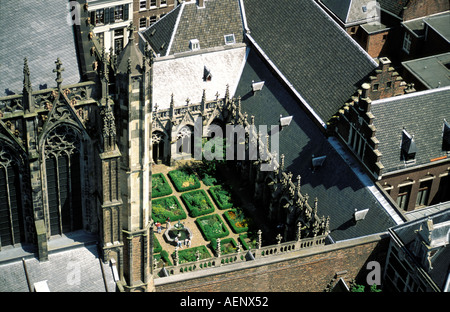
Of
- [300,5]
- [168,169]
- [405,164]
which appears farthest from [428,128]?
[168,169]

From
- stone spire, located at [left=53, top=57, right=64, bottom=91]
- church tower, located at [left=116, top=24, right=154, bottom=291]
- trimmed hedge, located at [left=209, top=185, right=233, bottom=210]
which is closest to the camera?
stone spire, located at [left=53, top=57, right=64, bottom=91]

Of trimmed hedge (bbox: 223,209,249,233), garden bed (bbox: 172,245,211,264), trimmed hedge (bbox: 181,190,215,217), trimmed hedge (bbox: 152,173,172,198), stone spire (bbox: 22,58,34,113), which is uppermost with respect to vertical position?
stone spire (bbox: 22,58,34,113)

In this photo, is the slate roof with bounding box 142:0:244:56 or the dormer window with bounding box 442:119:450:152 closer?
the dormer window with bounding box 442:119:450:152

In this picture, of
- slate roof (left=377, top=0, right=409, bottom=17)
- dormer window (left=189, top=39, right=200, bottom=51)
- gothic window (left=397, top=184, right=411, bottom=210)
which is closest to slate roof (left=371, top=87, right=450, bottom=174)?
gothic window (left=397, top=184, right=411, bottom=210)

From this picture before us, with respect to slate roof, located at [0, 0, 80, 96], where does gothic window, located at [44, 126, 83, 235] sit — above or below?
below

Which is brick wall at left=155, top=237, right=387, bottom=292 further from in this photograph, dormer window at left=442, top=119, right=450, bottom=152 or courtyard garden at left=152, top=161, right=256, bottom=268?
dormer window at left=442, top=119, right=450, bottom=152

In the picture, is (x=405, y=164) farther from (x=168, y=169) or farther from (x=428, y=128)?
(x=168, y=169)

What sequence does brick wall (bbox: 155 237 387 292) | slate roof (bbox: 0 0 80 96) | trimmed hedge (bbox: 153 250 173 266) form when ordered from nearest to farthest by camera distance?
slate roof (bbox: 0 0 80 96)
brick wall (bbox: 155 237 387 292)
trimmed hedge (bbox: 153 250 173 266)
